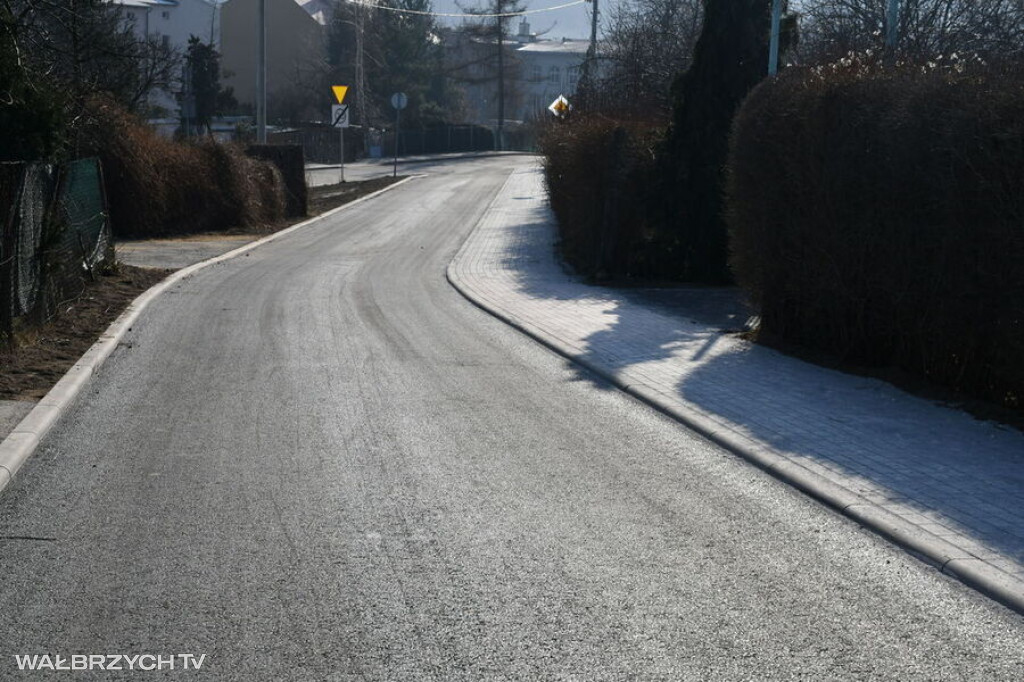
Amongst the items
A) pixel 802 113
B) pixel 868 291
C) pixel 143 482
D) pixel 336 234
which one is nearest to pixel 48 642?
pixel 143 482

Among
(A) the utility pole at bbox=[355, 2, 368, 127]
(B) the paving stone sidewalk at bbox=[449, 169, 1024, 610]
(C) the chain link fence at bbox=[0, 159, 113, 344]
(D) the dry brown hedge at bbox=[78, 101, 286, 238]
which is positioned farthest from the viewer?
(A) the utility pole at bbox=[355, 2, 368, 127]

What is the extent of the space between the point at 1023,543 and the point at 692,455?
2518 mm

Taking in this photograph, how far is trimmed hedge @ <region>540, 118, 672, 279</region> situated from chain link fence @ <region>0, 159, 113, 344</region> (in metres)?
7.90

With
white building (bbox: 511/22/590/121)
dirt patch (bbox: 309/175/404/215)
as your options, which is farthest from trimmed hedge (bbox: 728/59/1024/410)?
white building (bbox: 511/22/590/121)

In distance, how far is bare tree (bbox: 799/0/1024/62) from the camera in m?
20.0

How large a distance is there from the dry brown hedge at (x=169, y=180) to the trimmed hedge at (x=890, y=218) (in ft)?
49.6

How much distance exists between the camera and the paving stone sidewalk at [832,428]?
20.7 feet

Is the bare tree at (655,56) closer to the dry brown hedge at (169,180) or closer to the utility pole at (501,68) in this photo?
the dry brown hedge at (169,180)

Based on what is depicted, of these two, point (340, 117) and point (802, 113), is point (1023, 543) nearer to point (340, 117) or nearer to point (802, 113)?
point (802, 113)

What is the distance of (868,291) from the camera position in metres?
10.7

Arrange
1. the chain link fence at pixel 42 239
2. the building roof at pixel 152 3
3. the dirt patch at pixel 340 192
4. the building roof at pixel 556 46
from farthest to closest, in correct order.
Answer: the building roof at pixel 556 46 < the building roof at pixel 152 3 < the dirt patch at pixel 340 192 < the chain link fence at pixel 42 239

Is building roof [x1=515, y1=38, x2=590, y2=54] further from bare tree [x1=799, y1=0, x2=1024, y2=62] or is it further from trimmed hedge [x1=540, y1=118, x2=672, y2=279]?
trimmed hedge [x1=540, y1=118, x2=672, y2=279]

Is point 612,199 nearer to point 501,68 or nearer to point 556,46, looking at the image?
point 501,68

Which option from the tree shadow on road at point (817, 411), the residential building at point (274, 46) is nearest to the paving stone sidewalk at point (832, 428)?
the tree shadow on road at point (817, 411)
